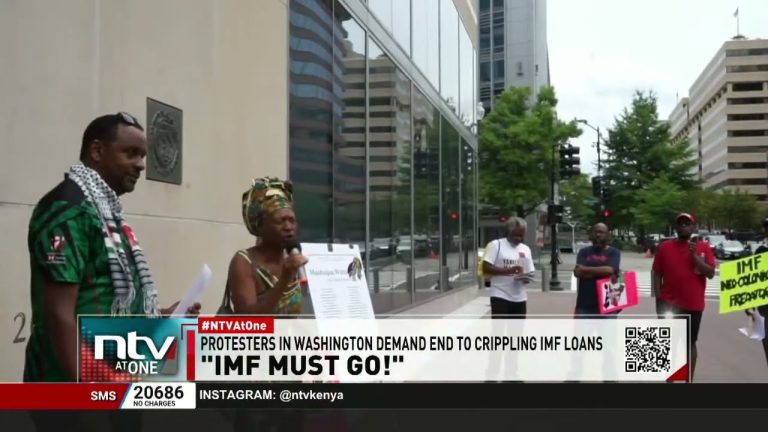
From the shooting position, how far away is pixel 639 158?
433 cm

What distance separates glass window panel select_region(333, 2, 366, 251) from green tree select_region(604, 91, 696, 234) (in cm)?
403

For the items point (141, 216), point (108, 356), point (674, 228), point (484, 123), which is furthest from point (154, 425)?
point (484, 123)

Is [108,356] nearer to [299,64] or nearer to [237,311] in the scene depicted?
[237,311]

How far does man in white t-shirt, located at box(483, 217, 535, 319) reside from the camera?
607cm

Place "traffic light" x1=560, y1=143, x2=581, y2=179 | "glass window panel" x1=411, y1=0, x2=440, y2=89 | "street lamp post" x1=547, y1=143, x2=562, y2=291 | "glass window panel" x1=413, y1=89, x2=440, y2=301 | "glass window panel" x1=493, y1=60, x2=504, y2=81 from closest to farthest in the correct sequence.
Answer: "street lamp post" x1=547, y1=143, x2=562, y2=291
"glass window panel" x1=493, y1=60, x2=504, y2=81
"glass window panel" x1=413, y1=89, x2=440, y2=301
"glass window panel" x1=411, y1=0, x2=440, y2=89
"traffic light" x1=560, y1=143, x2=581, y2=179

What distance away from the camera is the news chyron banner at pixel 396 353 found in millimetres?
2689

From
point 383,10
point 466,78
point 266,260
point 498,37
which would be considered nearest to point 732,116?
point 266,260

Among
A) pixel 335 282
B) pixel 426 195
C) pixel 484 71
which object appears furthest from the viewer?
pixel 426 195

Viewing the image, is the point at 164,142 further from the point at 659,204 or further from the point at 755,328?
the point at 755,328

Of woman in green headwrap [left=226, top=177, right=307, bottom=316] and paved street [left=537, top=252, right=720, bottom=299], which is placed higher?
woman in green headwrap [left=226, top=177, right=307, bottom=316]

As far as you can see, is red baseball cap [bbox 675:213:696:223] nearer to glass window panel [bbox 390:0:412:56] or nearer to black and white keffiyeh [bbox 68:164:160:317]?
black and white keffiyeh [bbox 68:164:160:317]

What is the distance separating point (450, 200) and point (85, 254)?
14397mm

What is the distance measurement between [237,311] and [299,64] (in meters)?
4.30

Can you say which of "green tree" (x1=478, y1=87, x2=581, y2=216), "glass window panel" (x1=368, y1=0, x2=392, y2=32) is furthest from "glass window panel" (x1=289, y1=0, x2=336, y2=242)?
"green tree" (x1=478, y1=87, x2=581, y2=216)
